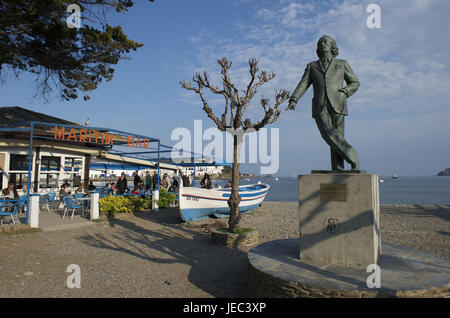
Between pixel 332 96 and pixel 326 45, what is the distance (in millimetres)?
967

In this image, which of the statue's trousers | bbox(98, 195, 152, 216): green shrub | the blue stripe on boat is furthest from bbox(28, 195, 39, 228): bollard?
the statue's trousers

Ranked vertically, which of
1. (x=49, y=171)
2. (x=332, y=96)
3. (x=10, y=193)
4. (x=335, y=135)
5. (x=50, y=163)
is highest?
(x=332, y=96)

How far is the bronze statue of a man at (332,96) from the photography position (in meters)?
4.82

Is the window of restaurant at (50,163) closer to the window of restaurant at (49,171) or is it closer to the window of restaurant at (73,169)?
the window of restaurant at (49,171)

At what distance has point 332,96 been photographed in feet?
15.9

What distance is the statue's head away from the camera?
502 cm

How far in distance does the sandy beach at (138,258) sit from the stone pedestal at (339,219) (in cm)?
148

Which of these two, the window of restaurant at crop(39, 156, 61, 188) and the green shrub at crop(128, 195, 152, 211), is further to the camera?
the window of restaurant at crop(39, 156, 61, 188)

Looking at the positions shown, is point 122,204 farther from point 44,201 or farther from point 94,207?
point 44,201

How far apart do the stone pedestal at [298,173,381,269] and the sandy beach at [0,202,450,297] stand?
1.48 meters

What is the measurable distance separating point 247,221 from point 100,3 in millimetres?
9755

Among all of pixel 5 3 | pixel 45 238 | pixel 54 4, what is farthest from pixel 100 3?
pixel 45 238

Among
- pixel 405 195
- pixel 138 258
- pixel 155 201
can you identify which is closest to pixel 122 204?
pixel 155 201

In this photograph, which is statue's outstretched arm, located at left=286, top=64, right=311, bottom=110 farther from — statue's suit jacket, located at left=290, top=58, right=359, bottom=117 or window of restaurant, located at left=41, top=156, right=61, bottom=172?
window of restaurant, located at left=41, top=156, right=61, bottom=172
